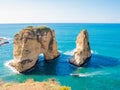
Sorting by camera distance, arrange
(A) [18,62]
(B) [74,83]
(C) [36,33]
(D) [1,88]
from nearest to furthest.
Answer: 1. (D) [1,88]
2. (B) [74,83]
3. (A) [18,62]
4. (C) [36,33]

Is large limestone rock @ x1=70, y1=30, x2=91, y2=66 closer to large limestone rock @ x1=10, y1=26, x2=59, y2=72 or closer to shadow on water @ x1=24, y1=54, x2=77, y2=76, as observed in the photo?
shadow on water @ x1=24, y1=54, x2=77, y2=76

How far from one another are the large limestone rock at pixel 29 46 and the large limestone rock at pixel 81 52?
9221 mm

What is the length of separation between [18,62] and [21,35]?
25.1 feet

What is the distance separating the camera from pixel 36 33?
6444cm

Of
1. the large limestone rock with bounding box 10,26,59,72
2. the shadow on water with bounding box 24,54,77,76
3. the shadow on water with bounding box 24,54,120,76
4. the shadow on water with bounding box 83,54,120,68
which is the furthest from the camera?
the shadow on water with bounding box 83,54,120,68

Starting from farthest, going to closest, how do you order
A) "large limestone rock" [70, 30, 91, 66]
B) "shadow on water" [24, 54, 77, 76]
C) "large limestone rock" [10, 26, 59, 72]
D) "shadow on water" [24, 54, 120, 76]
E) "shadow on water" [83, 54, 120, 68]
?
"shadow on water" [83, 54, 120, 68], "large limestone rock" [70, 30, 91, 66], "large limestone rock" [10, 26, 59, 72], "shadow on water" [24, 54, 120, 76], "shadow on water" [24, 54, 77, 76]

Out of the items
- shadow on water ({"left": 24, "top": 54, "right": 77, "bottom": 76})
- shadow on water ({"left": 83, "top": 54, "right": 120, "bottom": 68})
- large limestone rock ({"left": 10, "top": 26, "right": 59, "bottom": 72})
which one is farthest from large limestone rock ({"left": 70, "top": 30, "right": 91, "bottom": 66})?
large limestone rock ({"left": 10, "top": 26, "right": 59, "bottom": 72})

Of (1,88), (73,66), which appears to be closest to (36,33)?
(73,66)

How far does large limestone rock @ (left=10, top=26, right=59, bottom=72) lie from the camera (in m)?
59.3

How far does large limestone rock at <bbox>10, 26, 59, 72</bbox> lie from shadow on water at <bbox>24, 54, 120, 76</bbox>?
264 centimetres

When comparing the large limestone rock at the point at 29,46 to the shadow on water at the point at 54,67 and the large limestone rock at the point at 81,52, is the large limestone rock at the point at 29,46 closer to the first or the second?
the shadow on water at the point at 54,67

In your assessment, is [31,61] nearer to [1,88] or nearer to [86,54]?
[86,54]

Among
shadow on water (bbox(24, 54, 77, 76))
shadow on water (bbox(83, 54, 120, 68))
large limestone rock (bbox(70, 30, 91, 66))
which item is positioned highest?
large limestone rock (bbox(70, 30, 91, 66))

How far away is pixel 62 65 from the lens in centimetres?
6391
